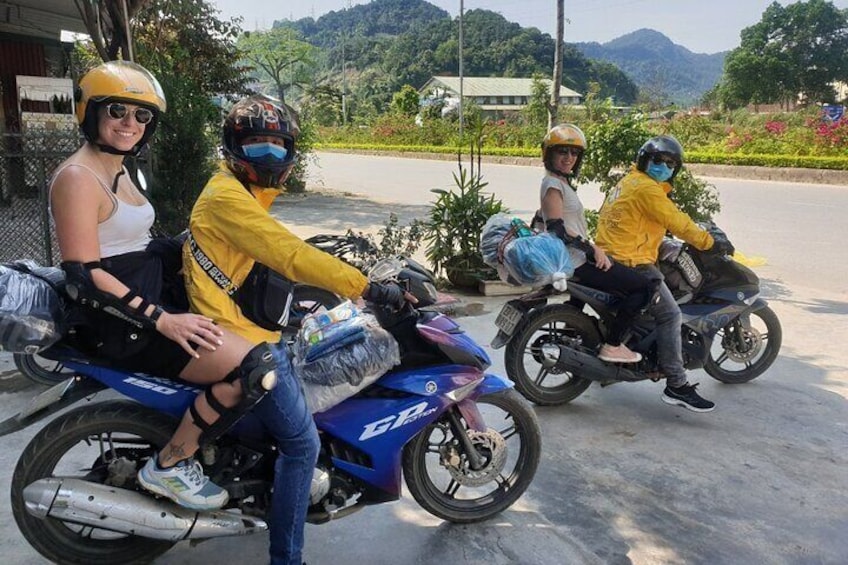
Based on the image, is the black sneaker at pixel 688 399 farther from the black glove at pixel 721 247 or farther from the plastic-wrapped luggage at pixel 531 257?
the plastic-wrapped luggage at pixel 531 257

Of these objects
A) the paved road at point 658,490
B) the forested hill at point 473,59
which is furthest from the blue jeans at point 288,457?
the forested hill at point 473,59

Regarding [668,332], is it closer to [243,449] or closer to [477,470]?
[477,470]

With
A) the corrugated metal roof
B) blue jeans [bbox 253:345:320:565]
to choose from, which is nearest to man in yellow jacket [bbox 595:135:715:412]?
blue jeans [bbox 253:345:320:565]

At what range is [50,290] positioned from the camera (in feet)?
7.61

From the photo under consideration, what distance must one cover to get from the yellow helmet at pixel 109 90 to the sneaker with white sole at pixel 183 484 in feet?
3.78

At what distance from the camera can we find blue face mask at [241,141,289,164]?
230 centimetres

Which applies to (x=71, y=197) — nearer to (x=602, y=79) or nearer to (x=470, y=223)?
(x=470, y=223)

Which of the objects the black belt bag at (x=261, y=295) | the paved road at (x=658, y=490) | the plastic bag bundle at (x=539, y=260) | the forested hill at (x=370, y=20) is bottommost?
the paved road at (x=658, y=490)

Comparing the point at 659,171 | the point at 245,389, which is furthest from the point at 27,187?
the point at 659,171

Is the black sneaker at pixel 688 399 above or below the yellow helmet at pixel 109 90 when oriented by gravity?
below

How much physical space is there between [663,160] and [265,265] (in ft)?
9.12

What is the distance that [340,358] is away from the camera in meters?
2.58

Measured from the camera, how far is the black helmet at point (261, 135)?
7.50 ft

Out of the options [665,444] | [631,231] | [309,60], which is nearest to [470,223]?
[631,231]
